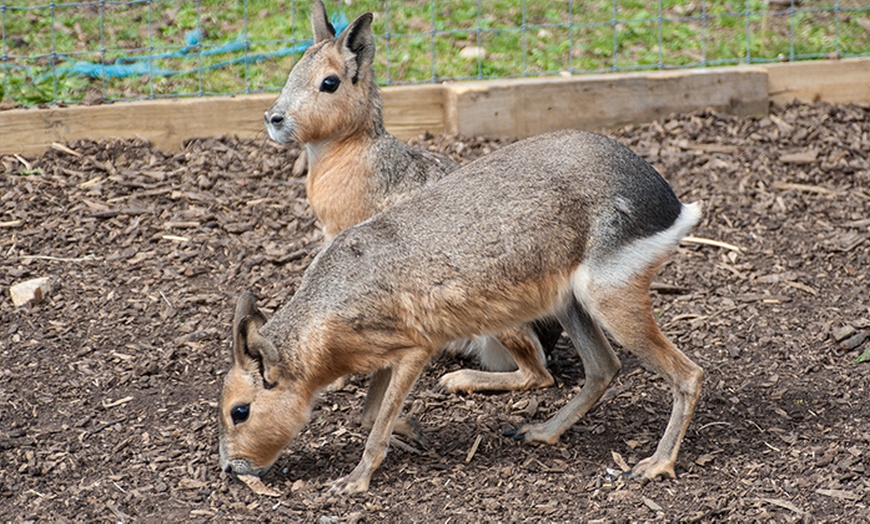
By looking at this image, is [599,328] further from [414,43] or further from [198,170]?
[414,43]

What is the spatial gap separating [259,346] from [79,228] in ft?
8.73

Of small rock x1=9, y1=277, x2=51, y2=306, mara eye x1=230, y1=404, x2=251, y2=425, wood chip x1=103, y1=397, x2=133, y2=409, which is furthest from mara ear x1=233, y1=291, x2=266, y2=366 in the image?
small rock x1=9, y1=277, x2=51, y2=306

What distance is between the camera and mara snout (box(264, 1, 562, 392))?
5.89m

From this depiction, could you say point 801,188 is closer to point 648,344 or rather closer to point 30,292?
point 648,344

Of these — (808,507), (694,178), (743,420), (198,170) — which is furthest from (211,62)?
(808,507)

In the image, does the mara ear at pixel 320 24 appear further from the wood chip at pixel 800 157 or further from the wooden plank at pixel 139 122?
the wood chip at pixel 800 157

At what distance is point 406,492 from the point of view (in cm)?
491

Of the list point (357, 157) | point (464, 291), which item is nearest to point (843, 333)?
point (464, 291)

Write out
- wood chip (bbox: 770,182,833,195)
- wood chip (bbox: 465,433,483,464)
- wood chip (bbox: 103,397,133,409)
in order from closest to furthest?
1. wood chip (bbox: 465,433,483,464)
2. wood chip (bbox: 103,397,133,409)
3. wood chip (bbox: 770,182,833,195)

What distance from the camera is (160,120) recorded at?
777cm

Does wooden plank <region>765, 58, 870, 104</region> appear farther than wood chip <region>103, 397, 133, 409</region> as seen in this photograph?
Yes

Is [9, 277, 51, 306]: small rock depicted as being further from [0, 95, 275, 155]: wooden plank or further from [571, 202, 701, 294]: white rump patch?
[571, 202, 701, 294]: white rump patch

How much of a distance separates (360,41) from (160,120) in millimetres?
2319

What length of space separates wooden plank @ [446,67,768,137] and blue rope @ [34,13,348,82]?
1325 millimetres
